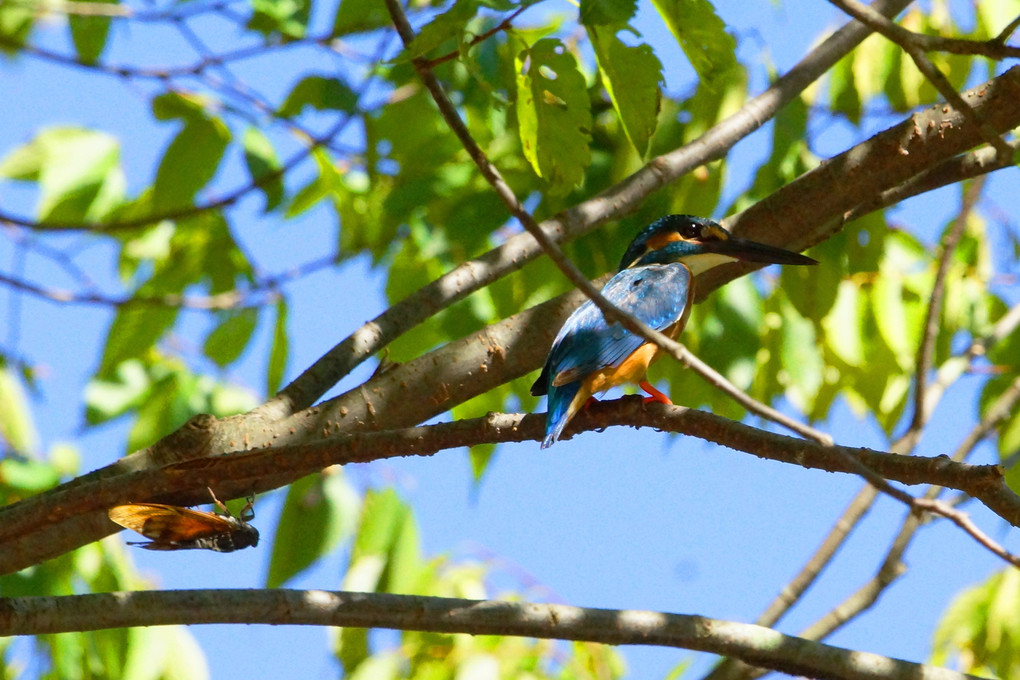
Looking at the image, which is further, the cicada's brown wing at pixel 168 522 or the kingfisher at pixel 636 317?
the kingfisher at pixel 636 317

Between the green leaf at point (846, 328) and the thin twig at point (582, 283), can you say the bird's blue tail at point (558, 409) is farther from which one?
the green leaf at point (846, 328)

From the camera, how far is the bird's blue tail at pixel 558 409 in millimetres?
2365

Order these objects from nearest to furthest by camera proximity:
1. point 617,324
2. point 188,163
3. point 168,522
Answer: point 168,522, point 617,324, point 188,163

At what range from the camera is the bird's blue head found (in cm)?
278

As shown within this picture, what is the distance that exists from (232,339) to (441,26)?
2289 millimetres

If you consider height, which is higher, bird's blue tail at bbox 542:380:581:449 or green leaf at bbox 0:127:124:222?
green leaf at bbox 0:127:124:222

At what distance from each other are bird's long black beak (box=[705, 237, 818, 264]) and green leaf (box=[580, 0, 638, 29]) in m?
1.24

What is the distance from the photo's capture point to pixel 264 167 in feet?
10.9

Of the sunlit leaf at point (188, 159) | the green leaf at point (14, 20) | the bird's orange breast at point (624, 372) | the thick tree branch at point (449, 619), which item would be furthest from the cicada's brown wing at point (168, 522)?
the green leaf at point (14, 20)

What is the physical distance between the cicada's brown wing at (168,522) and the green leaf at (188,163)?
1.27 m

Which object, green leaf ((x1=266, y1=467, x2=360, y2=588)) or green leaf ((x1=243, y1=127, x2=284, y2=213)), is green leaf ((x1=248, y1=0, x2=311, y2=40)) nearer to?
green leaf ((x1=243, y1=127, x2=284, y2=213))

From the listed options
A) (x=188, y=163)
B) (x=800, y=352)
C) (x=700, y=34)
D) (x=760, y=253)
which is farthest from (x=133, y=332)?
(x=700, y=34)

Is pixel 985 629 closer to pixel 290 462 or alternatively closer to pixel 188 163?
pixel 290 462

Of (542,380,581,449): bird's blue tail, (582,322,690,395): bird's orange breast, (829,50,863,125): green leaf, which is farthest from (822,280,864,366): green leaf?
(542,380,581,449): bird's blue tail
